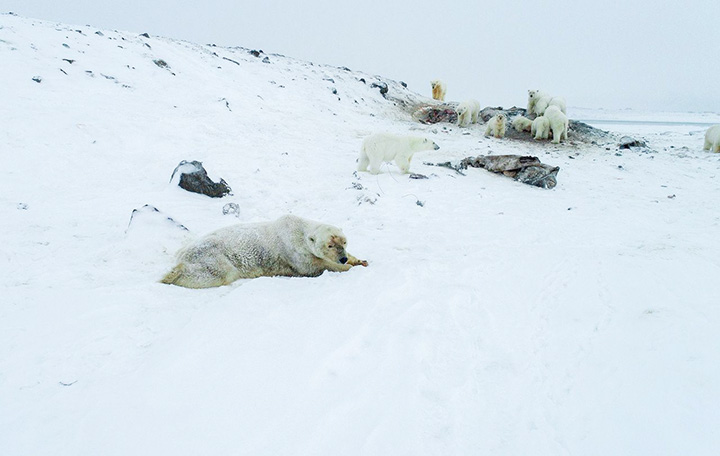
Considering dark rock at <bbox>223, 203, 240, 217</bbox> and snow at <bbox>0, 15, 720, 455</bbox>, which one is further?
dark rock at <bbox>223, 203, 240, 217</bbox>

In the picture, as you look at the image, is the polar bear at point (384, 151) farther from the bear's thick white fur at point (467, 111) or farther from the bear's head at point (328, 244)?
the bear's thick white fur at point (467, 111)

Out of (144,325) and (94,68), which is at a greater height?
(94,68)

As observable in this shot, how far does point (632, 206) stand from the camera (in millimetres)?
7805

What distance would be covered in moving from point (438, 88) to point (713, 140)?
16.9 metres

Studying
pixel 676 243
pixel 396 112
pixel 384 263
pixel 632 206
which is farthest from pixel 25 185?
pixel 396 112

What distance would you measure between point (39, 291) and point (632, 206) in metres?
9.52

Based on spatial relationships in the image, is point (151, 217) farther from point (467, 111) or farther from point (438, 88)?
point (438, 88)

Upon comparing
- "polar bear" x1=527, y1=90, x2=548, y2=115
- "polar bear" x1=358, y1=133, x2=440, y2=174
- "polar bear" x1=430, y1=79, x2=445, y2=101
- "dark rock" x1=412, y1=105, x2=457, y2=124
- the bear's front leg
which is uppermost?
"polar bear" x1=430, y1=79, x2=445, y2=101

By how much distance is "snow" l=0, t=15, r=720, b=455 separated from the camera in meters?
2.28

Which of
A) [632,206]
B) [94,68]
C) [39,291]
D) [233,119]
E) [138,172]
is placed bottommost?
[632,206]

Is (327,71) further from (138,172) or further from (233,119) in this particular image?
(138,172)

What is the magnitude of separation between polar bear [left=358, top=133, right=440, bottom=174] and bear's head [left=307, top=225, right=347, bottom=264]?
5056 mm

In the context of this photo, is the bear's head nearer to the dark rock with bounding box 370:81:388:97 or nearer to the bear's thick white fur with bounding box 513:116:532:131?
the bear's thick white fur with bounding box 513:116:532:131

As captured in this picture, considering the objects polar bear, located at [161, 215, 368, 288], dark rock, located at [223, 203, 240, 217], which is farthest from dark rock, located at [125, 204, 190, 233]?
dark rock, located at [223, 203, 240, 217]
